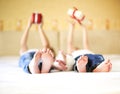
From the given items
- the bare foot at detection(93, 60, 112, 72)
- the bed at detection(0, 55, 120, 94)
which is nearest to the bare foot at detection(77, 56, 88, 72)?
the bare foot at detection(93, 60, 112, 72)

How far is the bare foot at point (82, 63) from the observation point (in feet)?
4.35

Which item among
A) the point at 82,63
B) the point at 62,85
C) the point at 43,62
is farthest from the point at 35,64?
the point at 62,85

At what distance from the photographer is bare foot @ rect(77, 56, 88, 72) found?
4.35 feet

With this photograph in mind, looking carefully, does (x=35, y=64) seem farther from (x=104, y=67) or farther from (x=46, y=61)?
(x=104, y=67)

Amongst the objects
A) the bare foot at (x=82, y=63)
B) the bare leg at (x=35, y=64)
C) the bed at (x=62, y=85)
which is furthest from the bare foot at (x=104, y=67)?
the bare leg at (x=35, y=64)

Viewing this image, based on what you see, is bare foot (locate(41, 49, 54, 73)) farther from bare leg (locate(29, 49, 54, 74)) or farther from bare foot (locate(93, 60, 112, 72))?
bare foot (locate(93, 60, 112, 72))

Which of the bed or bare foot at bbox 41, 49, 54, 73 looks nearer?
the bed

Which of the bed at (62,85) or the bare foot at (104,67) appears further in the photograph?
the bare foot at (104,67)

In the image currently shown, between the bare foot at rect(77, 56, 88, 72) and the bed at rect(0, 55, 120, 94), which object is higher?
the bare foot at rect(77, 56, 88, 72)

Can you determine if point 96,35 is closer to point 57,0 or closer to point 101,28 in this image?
point 101,28

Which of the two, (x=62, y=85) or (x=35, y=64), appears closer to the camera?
(x=62, y=85)

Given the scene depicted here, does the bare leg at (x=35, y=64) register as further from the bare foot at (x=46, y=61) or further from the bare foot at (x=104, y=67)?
the bare foot at (x=104, y=67)

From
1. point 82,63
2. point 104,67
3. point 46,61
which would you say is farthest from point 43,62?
point 104,67

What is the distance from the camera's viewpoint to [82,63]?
52.4 inches
